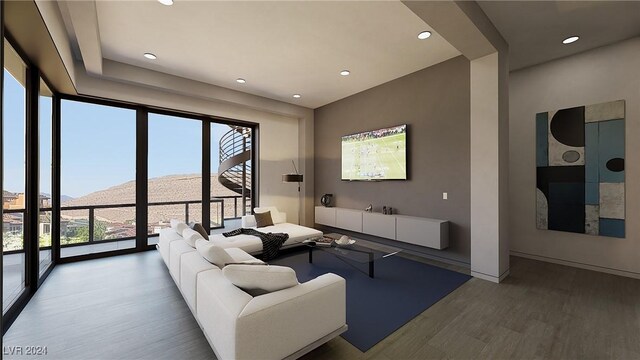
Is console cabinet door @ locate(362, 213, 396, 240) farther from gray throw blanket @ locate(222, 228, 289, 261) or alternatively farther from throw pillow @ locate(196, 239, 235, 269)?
throw pillow @ locate(196, 239, 235, 269)

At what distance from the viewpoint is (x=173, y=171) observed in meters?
4.98

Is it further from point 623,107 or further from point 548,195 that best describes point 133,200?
point 623,107

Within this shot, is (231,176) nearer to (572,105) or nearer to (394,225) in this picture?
(394,225)

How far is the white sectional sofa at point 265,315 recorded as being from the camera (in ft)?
5.03

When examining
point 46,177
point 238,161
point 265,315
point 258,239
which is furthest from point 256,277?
point 238,161

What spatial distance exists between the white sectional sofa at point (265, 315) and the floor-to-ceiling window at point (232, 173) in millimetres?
3616

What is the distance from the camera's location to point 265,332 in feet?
5.20

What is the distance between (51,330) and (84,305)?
17.2 inches

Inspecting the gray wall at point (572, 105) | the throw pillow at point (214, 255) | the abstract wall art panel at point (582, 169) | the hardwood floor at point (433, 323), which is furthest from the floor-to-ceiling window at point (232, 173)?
the abstract wall art panel at point (582, 169)

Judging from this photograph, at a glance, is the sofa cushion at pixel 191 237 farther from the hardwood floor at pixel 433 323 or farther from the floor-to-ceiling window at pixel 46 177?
the floor-to-ceiling window at pixel 46 177

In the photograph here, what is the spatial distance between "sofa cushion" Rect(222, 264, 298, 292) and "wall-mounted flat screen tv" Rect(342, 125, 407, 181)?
337cm

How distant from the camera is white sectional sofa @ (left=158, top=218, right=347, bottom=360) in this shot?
1533 millimetres

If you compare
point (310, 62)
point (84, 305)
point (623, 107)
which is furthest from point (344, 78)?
point (84, 305)

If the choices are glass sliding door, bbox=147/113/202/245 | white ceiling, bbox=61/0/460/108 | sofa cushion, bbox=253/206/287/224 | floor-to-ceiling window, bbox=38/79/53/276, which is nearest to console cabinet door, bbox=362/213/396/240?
sofa cushion, bbox=253/206/287/224
